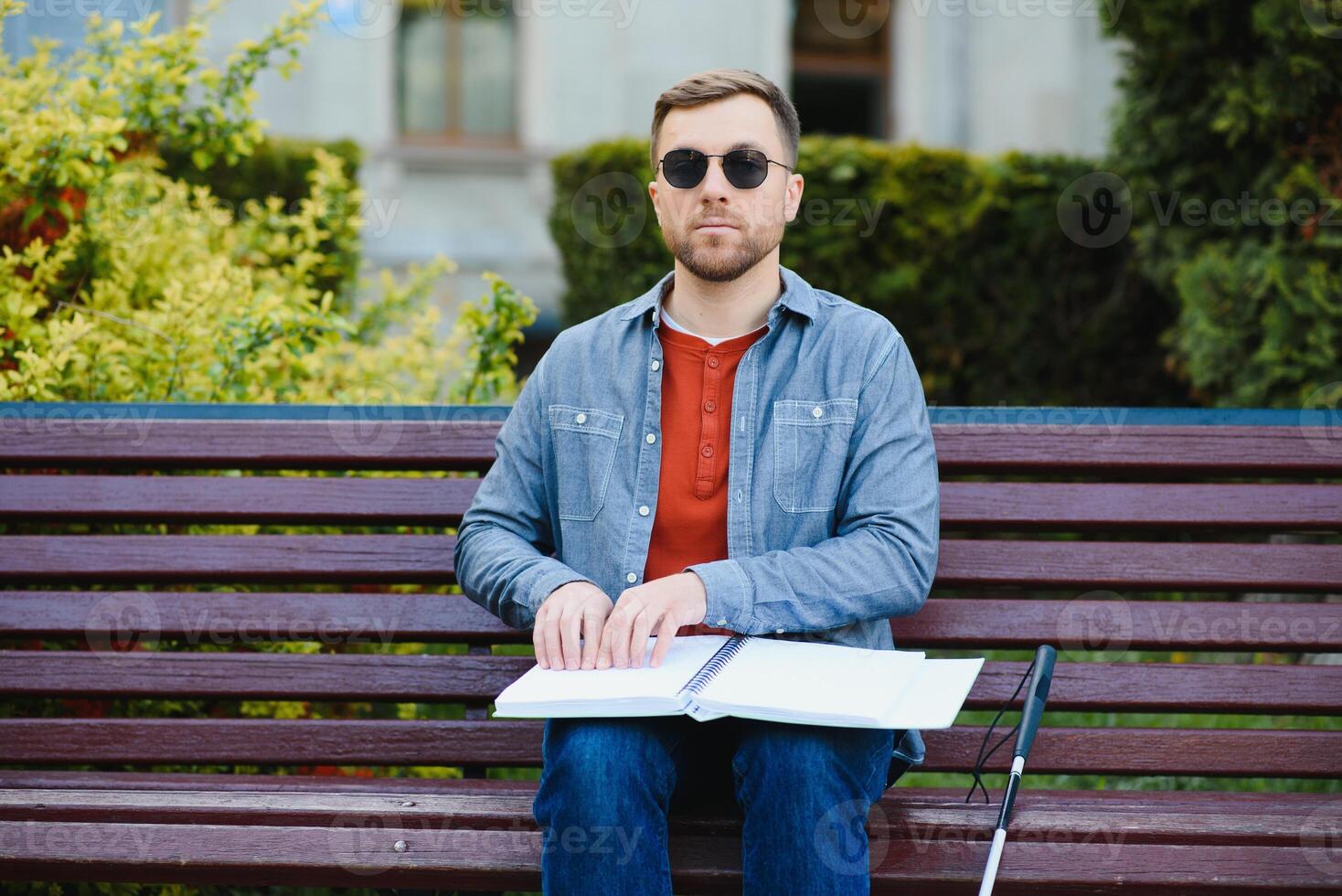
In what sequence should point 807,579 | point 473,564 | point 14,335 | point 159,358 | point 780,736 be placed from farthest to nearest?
point 159,358 < point 14,335 < point 473,564 < point 807,579 < point 780,736

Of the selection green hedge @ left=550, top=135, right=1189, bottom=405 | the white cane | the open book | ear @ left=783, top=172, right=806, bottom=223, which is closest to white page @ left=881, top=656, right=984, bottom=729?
the open book

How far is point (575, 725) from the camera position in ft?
7.25

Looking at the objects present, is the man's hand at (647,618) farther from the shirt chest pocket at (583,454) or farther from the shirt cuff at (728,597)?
the shirt chest pocket at (583,454)

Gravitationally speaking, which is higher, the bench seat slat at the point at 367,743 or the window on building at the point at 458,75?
the window on building at the point at 458,75

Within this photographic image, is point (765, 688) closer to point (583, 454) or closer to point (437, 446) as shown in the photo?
point (583, 454)

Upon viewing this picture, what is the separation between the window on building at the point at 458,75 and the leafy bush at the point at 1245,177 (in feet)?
25.7

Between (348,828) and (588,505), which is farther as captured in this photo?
(588,505)

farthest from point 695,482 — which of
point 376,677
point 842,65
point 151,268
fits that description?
point 842,65

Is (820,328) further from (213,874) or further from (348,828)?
(213,874)

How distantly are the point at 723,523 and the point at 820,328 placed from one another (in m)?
0.44

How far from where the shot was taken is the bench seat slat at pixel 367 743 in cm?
280

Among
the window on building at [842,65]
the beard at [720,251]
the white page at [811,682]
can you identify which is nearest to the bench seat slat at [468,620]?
the white page at [811,682]

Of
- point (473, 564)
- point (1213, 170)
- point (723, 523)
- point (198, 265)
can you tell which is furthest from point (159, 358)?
→ point (1213, 170)

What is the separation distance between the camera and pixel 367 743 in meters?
2.88
